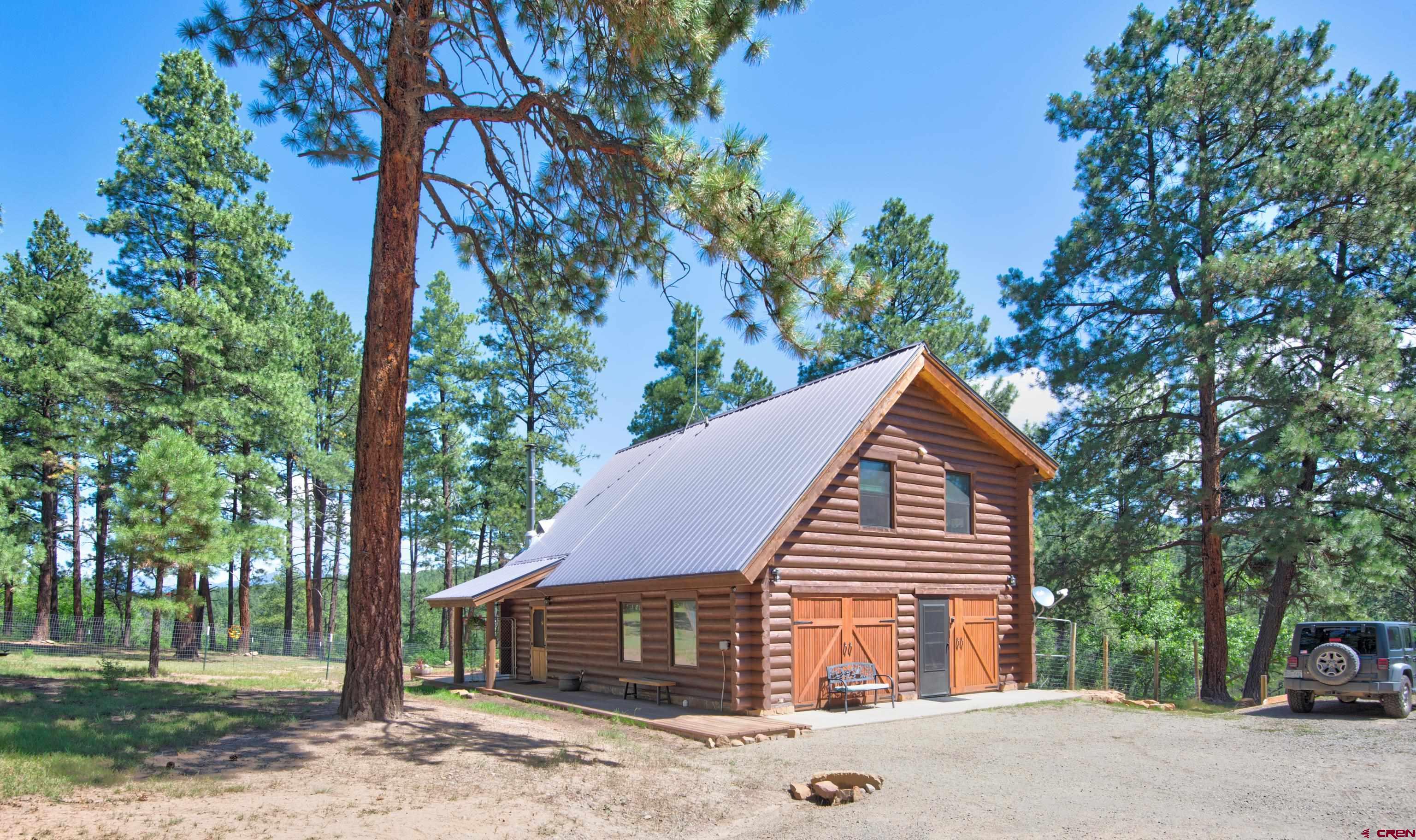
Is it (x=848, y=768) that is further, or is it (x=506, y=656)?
(x=506, y=656)

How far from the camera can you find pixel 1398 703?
13.0 metres

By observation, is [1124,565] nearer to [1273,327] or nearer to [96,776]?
[1273,327]

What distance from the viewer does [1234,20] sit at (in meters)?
19.1

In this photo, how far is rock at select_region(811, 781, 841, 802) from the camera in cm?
781

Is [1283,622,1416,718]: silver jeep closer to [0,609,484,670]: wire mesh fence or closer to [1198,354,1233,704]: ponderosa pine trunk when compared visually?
[1198,354,1233,704]: ponderosa pine trunk

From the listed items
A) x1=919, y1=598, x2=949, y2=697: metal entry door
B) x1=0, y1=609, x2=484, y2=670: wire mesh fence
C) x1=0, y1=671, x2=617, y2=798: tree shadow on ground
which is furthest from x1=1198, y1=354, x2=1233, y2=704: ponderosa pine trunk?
x1=0, y1=609, x2=484, y2=670: wire mesh fence

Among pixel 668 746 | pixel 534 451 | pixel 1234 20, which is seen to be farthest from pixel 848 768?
pixel 534 451

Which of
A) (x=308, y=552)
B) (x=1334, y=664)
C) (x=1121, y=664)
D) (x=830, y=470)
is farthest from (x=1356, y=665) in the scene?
(x=308, y=552)

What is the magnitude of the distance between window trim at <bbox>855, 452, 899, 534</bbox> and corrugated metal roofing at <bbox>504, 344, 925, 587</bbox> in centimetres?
82

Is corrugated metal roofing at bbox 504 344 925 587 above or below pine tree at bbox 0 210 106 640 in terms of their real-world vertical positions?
below

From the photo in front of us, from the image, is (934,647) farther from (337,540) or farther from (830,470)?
(337,540)

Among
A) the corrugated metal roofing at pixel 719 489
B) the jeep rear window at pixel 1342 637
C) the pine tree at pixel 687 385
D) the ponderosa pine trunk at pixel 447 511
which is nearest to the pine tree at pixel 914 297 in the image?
the pine tree at pixel 687 385

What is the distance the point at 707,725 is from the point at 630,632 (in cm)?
459

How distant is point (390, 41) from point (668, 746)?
9307 millimetres
